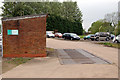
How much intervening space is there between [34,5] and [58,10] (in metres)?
31.1

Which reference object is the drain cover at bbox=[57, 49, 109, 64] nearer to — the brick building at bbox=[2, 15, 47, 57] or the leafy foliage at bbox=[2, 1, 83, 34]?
the brick building at bbox=[2, 15, 47, 57]

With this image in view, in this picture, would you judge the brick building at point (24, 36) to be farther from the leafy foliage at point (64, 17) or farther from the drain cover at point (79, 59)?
the leafy foliage at point (64, 17)

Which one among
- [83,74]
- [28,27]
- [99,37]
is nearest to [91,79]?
[83,74]

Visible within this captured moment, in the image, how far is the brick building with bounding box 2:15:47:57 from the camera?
11.3 m

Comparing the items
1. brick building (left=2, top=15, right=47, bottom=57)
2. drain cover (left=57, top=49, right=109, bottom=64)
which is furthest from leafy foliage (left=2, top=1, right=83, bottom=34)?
drain cover (left=57, top=49, right=109, bottom=64)

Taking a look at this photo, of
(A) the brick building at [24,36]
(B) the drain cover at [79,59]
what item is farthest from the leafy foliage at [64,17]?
(B) the drain cover at [79,59]

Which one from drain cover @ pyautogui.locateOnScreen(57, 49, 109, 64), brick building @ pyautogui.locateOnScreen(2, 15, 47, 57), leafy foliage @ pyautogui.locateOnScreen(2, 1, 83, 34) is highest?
leafy foliage @ pyautogui.locateOnScreen(2, 1, 83, 34)

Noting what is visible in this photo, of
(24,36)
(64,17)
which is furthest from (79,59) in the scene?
(64,17)

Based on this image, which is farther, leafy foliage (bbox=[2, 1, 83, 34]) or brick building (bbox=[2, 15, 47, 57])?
leafy foliage (bbox=[2, 1, 83, 34])

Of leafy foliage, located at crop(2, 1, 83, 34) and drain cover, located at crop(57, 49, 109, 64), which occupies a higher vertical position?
leafy foliage, located at crop(2, 1, 83, 34)

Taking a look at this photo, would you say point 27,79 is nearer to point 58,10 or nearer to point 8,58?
point 8,58

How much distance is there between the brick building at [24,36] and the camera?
11.3m

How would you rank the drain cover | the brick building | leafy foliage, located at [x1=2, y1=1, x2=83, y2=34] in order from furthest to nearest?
leafy foliage, located at [x1=2, y1=1, x2=83, y2=34]
the brick building
the drain cover

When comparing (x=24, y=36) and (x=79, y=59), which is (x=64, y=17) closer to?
(x=24, y=36)
